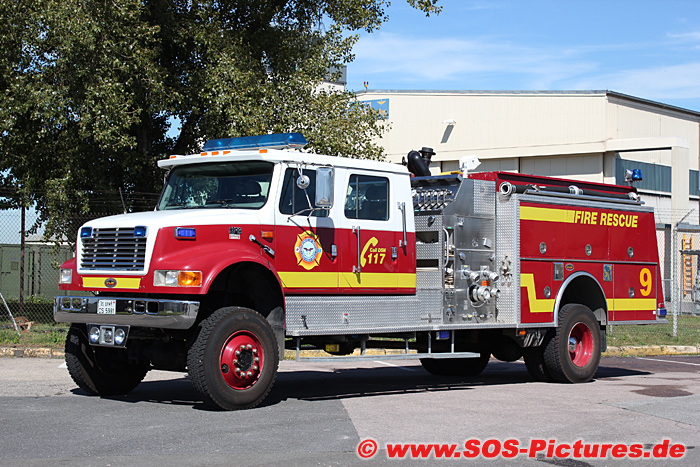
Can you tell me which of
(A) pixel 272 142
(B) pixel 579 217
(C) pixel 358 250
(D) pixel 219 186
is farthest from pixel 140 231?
(B) pixel 579 217

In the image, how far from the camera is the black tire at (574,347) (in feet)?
39.5

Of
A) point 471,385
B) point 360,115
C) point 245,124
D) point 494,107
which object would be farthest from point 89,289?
point 494,107

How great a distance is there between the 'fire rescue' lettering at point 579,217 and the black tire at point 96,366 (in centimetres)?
549

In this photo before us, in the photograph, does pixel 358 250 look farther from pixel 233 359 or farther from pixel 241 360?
pixel 233 359

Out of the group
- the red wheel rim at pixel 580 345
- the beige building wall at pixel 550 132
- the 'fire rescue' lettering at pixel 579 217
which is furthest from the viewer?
the beige building wall at pixel 550 132

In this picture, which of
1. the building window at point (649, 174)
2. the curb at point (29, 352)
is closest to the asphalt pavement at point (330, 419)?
the curb at point (29, 352)

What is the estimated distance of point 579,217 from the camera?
489 inches

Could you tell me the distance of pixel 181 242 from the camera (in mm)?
8820

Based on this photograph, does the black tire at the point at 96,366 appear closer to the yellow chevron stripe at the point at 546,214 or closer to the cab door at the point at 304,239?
the cab door at the point at 304,239

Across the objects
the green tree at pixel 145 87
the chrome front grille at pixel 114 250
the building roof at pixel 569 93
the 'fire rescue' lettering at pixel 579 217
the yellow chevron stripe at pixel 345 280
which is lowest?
the yellow chevron stripe at pixel 345 280

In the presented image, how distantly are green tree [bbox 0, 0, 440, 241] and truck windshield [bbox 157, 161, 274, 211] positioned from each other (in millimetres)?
6775

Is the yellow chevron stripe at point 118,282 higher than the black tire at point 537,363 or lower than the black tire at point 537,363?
higher

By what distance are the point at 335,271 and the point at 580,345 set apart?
4576 millimetres

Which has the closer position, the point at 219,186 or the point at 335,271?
the point at 219,186
